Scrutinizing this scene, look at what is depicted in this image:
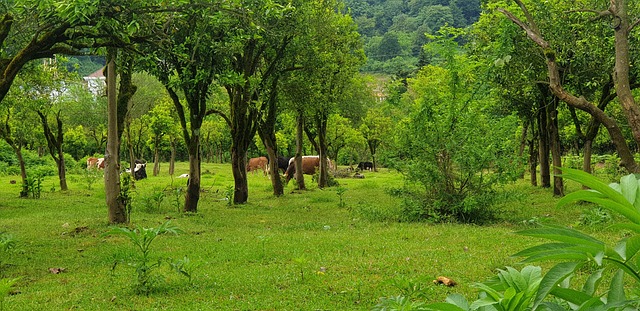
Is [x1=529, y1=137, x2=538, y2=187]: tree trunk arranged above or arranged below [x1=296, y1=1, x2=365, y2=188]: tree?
below

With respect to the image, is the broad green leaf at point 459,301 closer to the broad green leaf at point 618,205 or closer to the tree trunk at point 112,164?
the broad green leaf at point 618,205

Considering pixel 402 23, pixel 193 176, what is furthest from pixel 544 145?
pixel 402 23

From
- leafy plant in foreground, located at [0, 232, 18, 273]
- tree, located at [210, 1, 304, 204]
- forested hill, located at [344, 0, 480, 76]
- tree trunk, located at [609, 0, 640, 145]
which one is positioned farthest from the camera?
forested hill, located at [344, 0, 480, 76]

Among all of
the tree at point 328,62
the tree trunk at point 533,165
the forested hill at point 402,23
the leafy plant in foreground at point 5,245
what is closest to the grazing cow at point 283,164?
the tree at point 328,62

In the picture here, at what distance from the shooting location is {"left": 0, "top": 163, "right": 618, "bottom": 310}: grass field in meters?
5.66

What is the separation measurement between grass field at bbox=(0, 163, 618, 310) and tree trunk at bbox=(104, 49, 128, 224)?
547 mm

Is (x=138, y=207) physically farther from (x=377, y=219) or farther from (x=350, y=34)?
(x=350, y=34)

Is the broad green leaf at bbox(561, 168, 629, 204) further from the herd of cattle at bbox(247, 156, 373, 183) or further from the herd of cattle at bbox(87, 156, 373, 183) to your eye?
the herd of cattle at bbox(247, 156, 373, 183)

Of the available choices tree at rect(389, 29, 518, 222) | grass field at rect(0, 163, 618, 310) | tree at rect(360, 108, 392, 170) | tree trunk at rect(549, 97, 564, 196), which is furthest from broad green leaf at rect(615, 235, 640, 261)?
tree at rect(360, 108, 392, 170)

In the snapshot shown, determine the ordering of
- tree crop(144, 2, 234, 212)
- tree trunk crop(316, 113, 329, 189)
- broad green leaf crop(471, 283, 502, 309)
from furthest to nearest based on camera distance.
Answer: tree trunk crop(316, 113, 329, 189) → tree crop(144, 2, 234, 212) → broad green leaf crop(471, 283, 502, 309)

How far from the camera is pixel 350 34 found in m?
23.1

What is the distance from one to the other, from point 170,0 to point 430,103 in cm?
642

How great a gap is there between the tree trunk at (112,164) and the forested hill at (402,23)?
3304 inches

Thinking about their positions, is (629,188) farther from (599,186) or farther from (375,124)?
(375,124)
